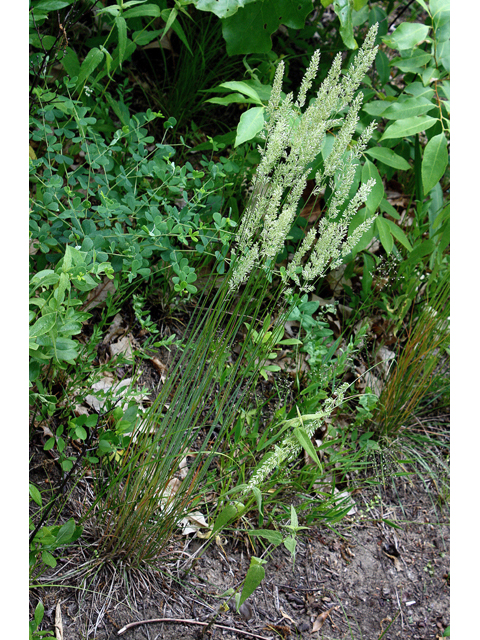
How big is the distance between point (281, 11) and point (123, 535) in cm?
165

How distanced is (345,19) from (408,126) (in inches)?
15.0

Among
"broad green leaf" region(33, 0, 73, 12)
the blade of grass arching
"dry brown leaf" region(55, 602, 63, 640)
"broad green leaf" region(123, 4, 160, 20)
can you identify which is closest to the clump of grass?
the blade of grass arching

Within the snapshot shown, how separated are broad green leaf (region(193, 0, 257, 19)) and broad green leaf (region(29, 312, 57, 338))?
103cm

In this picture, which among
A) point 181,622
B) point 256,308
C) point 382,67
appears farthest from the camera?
point 382,67

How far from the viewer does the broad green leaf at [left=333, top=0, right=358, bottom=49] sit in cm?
153

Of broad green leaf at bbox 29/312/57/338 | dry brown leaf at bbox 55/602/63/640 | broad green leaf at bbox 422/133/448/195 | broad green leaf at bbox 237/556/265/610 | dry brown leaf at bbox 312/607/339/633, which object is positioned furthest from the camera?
broad green leaf at bbox 422/133/448/195

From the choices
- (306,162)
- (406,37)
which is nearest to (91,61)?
(306,162)

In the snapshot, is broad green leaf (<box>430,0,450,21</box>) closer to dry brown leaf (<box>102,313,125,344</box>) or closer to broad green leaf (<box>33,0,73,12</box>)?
broad green leaf (<box>33,0,73,12</box>)

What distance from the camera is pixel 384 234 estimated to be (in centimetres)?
169

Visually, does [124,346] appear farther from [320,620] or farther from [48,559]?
[320,620]

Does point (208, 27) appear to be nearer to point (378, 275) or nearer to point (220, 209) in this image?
point (220, 209)

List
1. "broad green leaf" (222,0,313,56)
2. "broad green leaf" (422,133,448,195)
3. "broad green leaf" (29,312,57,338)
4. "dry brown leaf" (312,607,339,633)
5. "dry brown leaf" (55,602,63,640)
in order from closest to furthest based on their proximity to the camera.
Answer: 1. "broad green leaf" (29,312,57,338)
2. "dry brown leaf" (55,602,63,640)
3. "dry brown leaf" (312,607,339,633)
4. "broad green leaf" (422,133,448,195)
5. "broad green leaf" (222,0,313,56)

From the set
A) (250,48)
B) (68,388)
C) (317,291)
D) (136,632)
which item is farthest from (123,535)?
(250,48)

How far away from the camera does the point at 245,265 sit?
1.05m
